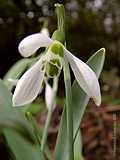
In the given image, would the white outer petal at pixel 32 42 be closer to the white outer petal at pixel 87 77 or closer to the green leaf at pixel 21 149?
the white outer petal at pixel 87 77

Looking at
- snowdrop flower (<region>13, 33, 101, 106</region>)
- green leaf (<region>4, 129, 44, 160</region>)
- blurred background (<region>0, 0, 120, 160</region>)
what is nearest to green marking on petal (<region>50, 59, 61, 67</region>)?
snowdrop flower (<region>13, 33, 101, 106</region>)

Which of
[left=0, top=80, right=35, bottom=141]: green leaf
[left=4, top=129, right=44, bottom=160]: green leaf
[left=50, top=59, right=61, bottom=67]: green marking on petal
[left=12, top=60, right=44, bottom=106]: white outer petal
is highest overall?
[left=50, top=59, right=61, bottom=67]: green marking on petal

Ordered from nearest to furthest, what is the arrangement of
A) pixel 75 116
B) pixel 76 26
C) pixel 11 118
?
1. pixel 11 118
2. pixel 75 116
3. pixel 76 26

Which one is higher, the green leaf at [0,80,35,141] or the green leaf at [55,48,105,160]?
the green leaf at [0,80,35,141]

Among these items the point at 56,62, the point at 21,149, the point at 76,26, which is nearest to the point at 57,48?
the point at 56,62

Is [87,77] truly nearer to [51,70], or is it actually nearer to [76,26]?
[51,70]

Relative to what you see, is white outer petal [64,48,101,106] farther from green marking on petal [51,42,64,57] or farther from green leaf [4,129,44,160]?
green leaf [4,129,44,160]

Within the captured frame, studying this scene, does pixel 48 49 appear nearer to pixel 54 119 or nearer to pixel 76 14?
pixel 54 119
